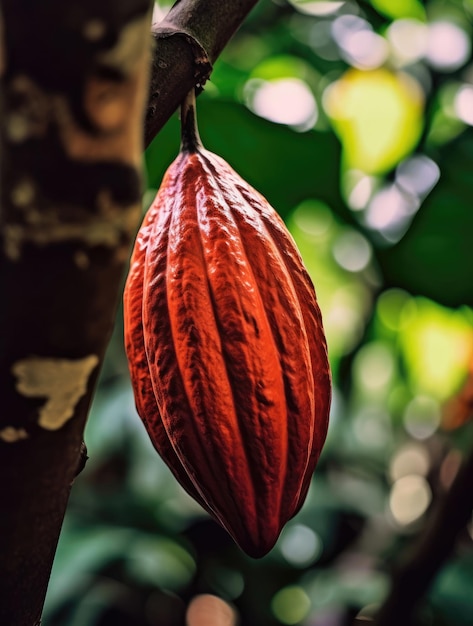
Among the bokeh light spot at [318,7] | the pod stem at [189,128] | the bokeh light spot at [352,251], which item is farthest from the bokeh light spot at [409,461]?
the pod stem at [189,128]

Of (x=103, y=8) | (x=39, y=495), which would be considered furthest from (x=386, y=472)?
(x=103, y=8)

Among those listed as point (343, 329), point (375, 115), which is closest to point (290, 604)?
point (343, 329)

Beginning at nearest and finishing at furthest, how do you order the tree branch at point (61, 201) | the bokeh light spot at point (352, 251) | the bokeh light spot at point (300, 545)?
the tree branch at point (61, 201) < the bokeh light spot at point (300, 545) < the bokeh light spot at point (352, 251)

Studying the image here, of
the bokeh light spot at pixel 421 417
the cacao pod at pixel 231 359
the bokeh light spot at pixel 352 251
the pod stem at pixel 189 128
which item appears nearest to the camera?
the cacao pod at pixel 231 359

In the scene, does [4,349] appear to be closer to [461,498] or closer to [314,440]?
[314,440]

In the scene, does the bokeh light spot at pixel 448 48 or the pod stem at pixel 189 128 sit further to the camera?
the bokeh light spot at pixel 448 48

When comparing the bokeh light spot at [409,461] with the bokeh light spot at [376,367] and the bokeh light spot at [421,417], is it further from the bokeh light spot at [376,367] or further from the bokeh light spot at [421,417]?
the bokeh light spot at [376,367]

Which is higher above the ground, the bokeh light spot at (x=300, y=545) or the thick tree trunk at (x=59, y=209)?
the thick tree trunk at (x=59, y=209)
